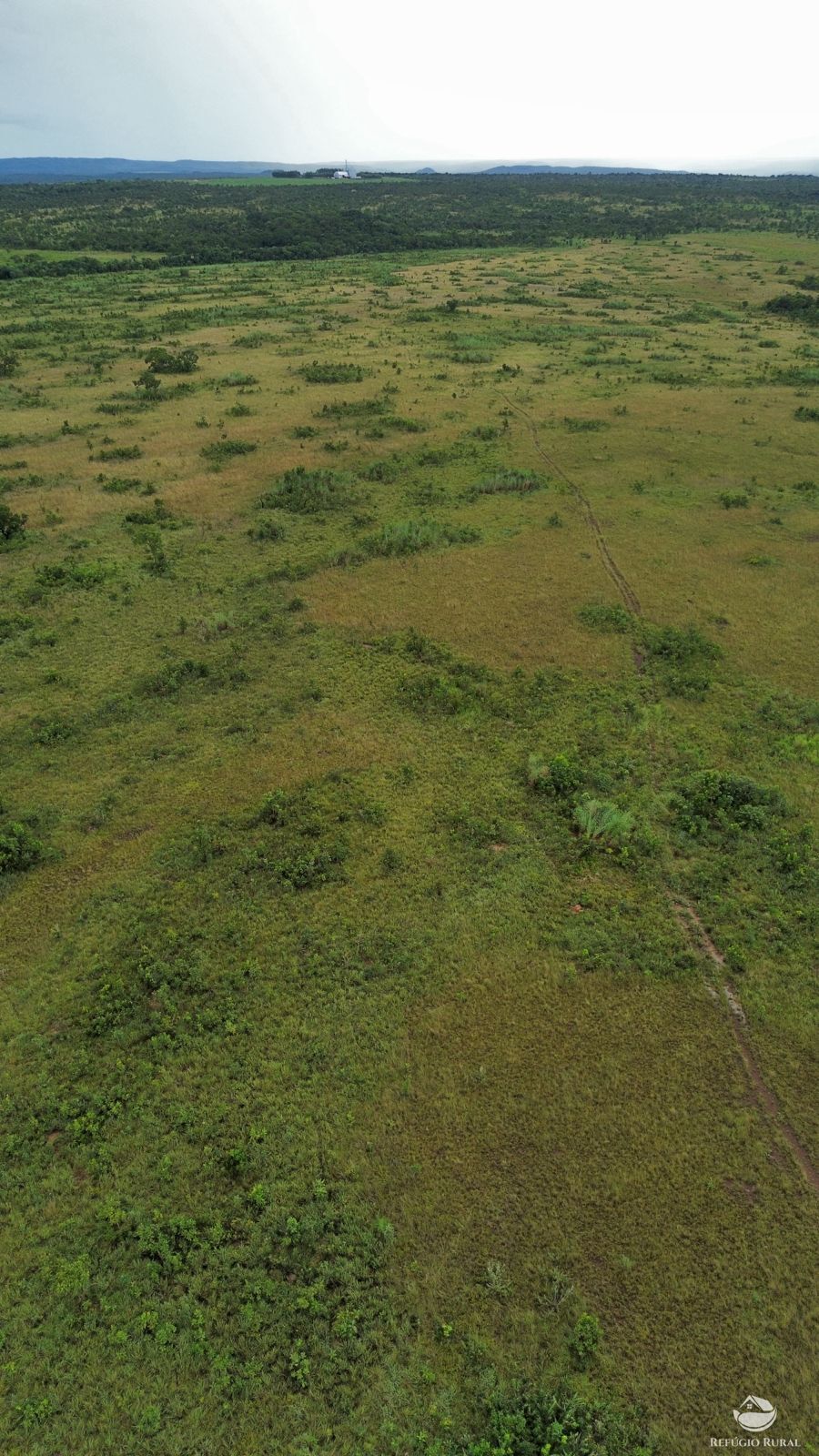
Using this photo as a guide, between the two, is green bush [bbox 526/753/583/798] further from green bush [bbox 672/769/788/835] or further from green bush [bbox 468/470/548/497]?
green bush [bbox 468/470/548/497]

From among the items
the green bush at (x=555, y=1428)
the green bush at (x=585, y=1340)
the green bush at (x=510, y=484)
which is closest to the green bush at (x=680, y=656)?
the green bush at (x=510, y=484)

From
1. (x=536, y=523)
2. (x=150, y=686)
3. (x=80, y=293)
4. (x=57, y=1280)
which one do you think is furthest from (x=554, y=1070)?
(x=80, y=293)

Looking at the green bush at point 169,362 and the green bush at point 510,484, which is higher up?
the green bush at point 169,362

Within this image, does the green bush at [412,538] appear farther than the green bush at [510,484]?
No

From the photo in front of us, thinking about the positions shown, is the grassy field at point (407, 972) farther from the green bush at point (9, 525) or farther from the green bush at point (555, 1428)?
the green bush at point (9, 525)

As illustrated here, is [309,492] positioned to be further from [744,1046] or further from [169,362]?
[744,1046]

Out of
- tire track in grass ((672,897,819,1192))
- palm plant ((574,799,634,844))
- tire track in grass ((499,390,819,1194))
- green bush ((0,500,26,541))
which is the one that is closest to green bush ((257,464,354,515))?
green bush ((0,500,26,541))
